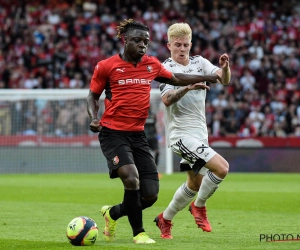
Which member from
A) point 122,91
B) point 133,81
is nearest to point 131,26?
point 133,81

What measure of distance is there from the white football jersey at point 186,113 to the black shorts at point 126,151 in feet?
3.10

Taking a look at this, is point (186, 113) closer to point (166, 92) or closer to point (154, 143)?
point (166, 92)

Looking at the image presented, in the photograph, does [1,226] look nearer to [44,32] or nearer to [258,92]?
[258,92]

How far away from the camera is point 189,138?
8.79 metres

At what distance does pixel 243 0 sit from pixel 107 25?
6.11m

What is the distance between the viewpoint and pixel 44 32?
1158 inches

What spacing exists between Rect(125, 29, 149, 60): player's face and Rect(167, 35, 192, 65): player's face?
3.50 ft

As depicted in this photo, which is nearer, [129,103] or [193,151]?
[129,103]

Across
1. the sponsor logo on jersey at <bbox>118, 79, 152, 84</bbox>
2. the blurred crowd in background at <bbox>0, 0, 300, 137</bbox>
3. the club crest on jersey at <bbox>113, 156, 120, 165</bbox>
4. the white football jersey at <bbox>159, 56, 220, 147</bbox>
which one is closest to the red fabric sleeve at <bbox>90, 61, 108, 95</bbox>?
the sponsor logo on jersey at <bbox>118, 79, 152, 84</bbox>

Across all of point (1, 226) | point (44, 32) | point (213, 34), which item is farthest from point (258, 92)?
point (1, 226)

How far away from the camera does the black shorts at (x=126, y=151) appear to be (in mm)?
7723

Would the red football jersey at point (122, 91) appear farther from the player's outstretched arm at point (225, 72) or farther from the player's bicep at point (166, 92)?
the player's outstretched arm at point (225, 72)

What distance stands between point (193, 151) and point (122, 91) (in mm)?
1240

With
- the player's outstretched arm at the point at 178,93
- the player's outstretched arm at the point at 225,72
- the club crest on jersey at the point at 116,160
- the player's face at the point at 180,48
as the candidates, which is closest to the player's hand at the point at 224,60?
the player's outstretched arm at the point at 225,72
